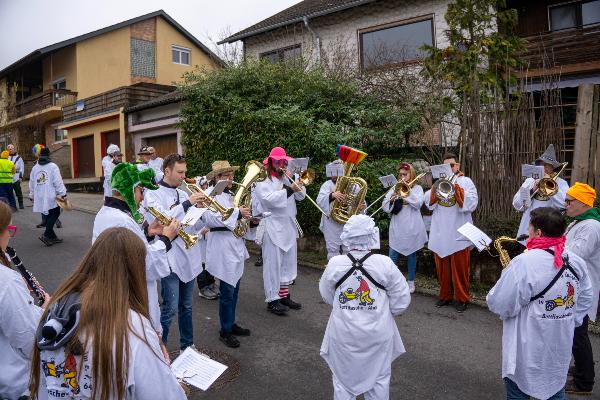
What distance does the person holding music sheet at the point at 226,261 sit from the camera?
534 centimetres

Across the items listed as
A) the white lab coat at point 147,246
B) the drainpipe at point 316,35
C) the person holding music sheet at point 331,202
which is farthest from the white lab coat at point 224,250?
the drainpipe at point 316,35

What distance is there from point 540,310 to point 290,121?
24.3 ft

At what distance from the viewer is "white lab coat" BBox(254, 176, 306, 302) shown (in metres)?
6.38

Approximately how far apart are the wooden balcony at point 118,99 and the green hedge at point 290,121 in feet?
30.3

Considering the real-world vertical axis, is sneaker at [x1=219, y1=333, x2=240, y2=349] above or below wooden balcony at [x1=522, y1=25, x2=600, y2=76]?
below

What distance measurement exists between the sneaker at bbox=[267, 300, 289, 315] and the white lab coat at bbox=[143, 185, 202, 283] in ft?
5.92

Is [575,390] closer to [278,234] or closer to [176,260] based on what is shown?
[278,234]

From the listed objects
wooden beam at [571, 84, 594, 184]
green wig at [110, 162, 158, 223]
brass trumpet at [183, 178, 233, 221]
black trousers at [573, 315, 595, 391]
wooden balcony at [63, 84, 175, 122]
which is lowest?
black trousers at [573, 315, 595, 391]

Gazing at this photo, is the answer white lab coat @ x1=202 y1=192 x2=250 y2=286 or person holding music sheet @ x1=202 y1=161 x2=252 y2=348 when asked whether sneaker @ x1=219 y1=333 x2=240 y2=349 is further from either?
white lab coat @ x1=202 y1=192 x2=250 y2=286

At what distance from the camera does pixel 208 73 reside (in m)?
12.9

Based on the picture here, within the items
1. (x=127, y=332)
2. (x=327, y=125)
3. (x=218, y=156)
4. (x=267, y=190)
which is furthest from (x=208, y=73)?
(x=127, y=332)

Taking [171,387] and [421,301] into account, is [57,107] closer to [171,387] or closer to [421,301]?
[421,301]

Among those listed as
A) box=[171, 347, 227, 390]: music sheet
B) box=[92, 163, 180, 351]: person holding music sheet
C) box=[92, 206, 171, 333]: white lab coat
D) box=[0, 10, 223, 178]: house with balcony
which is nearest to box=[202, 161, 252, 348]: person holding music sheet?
box=[92, 163, 180, 351]: person holding music sheet

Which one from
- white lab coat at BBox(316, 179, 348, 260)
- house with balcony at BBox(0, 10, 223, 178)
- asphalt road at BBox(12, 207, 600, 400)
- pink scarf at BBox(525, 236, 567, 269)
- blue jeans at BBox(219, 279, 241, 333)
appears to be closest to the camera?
pink scarf at BBox(525, 236, 567, 269)
